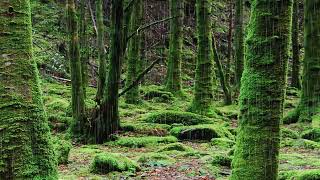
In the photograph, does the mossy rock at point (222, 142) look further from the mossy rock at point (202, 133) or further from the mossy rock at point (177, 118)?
the mossy rock at point (177, 118)

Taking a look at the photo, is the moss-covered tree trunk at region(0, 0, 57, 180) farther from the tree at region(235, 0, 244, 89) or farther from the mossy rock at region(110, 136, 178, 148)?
the tree at region(235, 0, 244, 89)

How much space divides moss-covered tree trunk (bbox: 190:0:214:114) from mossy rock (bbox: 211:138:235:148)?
14.1ft

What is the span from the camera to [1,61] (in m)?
5.03

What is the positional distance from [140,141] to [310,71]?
7275 millimetres

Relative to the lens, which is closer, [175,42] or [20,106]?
[20,106]

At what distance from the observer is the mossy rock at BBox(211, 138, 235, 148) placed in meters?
12.6

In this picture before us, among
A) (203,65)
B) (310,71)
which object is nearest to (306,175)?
(310,71)

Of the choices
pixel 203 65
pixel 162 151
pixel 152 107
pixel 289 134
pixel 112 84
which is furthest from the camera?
pixel 152 107

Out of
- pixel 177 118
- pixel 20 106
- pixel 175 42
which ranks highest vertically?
pixel 175 42

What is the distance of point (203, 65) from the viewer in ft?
56.5

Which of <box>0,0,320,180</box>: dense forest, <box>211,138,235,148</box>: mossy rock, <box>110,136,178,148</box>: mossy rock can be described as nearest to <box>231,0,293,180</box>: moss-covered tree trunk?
<box>0,0,320,180</box>: dense forest

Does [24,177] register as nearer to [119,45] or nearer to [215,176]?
[215,176]

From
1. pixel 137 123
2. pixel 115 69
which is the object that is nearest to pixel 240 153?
pixel 115 69

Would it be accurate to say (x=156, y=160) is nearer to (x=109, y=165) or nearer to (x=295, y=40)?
(x=109, y=165)
